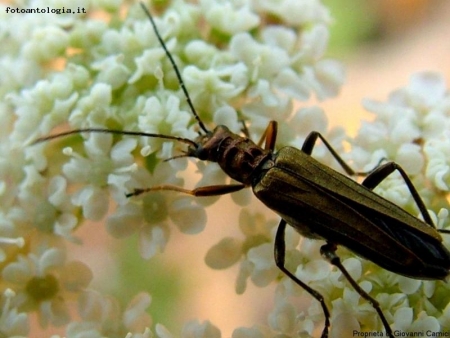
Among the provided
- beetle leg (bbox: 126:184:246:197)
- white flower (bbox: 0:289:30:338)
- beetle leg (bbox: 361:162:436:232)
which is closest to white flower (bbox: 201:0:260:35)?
beetle leg (bbox: 126:184:246:197)

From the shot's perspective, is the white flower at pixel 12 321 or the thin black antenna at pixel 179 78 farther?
the thin black antenna at pixel 179 78

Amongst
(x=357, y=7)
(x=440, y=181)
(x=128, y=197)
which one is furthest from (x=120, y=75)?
(x=357, y=7)

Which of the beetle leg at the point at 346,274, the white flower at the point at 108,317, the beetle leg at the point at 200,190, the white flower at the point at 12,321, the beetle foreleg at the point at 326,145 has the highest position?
the beetle foreleg at the point at 326,145

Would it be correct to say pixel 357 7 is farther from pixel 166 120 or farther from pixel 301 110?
pixel 166 120

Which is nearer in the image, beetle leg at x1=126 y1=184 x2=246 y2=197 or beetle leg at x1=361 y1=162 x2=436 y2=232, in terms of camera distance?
beetle leg at x1=361 y1=162 x2=436 y2=232

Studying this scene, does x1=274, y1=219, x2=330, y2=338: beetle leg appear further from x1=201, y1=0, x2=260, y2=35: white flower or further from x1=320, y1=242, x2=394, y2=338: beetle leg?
x1=201, y1=0, x2=260, y2=35: white flower

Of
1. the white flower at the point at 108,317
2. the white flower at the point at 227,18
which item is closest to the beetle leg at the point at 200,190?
the white flower at the point at 108,317

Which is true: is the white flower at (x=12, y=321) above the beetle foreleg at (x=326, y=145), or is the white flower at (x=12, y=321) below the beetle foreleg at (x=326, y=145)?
→ below

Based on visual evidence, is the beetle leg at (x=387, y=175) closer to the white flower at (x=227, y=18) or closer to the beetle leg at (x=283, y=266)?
the beetle leg at (x=283, y=266)
